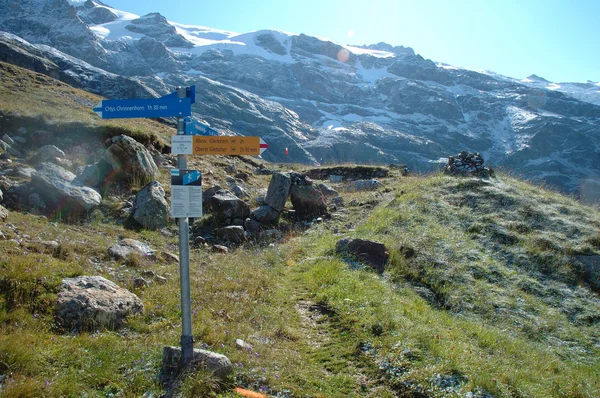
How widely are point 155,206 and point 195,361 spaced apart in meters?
8.17

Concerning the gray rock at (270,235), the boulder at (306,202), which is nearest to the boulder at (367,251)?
the gray rock at (270,235)

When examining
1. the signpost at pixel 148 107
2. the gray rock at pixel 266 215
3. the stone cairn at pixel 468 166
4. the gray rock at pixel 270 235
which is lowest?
the gray rock at pixel 270 235

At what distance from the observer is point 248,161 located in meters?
30.7

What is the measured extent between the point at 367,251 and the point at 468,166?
40.9 feet

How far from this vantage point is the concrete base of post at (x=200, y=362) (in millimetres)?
4659

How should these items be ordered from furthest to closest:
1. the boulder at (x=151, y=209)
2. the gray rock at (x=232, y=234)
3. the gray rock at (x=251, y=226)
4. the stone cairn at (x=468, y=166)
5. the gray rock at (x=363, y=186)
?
the gray rock at (x=363, y=186) < the stone cairn at (x=468, y=166) < the gray rock at (x=251, y=226) < the gray rock at (x=232, y=234) < the boulder at (x=151, y=209)

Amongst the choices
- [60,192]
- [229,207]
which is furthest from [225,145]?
[229,207]

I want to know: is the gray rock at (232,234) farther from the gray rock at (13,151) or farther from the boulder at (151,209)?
the gray rock at (13,151)

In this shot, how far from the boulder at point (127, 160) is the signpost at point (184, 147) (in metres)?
10.3

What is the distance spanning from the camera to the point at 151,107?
442 cm

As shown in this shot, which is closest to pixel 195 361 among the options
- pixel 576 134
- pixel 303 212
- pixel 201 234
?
pixel 201 234

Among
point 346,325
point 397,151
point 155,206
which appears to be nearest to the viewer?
point 346,325

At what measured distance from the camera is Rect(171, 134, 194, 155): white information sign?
433 centimetres

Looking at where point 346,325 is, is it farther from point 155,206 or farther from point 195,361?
point 155,206
